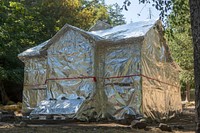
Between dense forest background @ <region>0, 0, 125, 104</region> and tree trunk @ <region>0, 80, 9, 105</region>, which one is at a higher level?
dense forest background @ <region>0, 0, 125, 104</region>

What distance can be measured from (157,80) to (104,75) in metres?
2.82

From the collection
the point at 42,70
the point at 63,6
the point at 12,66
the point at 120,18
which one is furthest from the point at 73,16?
the point at 120,18

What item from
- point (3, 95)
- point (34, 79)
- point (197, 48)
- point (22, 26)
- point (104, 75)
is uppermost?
point (22, 26)

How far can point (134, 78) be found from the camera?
11633 millimetres

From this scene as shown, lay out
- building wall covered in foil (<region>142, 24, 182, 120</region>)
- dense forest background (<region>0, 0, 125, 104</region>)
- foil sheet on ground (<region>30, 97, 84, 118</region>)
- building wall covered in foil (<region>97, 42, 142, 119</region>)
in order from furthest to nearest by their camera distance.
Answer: dense forest background (<region>0, 0, 125, 104</region>), building wall covered in foil (<region>142, 24, 182, 120</region>), building wall covered in foil (<region>97, 42, 142, 119</region>), foil sheet on ground (<region>30, 97, 84, 118</region>)

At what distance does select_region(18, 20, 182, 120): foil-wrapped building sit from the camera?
458 inches

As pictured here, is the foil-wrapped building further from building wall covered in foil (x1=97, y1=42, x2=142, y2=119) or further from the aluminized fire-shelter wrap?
the aluminized fire-shelter wrap

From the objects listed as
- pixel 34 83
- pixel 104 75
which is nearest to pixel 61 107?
pixel 104 75

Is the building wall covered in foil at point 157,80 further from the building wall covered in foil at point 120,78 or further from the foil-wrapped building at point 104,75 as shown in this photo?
the building wall covered in foil at point 120,78

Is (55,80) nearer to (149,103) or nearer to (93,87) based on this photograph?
(93,87)

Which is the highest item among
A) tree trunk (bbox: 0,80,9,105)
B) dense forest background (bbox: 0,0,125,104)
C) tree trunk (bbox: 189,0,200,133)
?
dense forest background (bbox: 0,0,125,104)

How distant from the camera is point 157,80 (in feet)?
44.1

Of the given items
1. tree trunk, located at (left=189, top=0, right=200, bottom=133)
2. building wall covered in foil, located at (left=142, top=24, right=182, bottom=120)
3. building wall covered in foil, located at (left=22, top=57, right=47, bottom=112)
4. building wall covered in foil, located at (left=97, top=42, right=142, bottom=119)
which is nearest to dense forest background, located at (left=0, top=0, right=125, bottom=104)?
building wall covered in foil, located at (left=22, top=57, right=47, bottom=112)

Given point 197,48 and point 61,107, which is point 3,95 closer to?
point 61,107
